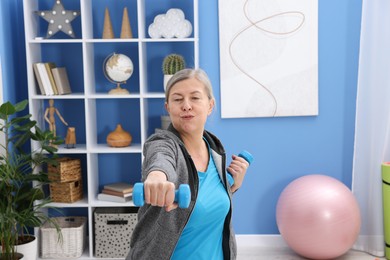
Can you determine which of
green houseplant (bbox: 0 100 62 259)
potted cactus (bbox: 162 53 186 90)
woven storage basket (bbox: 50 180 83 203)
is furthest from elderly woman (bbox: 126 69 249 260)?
woven storage basket (bbox: 50 180 83 203)

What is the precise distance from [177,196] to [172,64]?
2.56m

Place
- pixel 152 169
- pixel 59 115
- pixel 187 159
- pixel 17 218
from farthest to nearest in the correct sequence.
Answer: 1. pixel 59 115
2. pixel 17 218
3. pixel 187 159
4. pixel 152 169

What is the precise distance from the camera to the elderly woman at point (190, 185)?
146cm

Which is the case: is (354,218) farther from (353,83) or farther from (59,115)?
(59,115)

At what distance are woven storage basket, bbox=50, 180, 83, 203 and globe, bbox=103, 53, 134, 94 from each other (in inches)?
26.9

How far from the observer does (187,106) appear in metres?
1.56

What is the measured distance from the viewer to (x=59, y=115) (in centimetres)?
383

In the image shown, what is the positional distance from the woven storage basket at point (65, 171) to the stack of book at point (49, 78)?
469 millimetres

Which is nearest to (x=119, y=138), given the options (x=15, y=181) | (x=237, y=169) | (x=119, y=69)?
(x=119, y=69)

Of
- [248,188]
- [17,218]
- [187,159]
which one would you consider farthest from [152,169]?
[248,188]

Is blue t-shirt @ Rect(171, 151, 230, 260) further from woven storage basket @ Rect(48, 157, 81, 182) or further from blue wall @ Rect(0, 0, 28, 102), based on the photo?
blue wall @ Rect(0, 0, 28, 102)

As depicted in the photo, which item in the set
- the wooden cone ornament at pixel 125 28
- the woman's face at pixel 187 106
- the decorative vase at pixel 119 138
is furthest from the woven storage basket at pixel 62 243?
the woman's face at pixel 187 106

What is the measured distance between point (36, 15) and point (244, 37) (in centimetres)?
145

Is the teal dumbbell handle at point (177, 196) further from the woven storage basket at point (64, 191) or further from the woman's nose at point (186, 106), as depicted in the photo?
the woven storage basket at point (64, 191)
